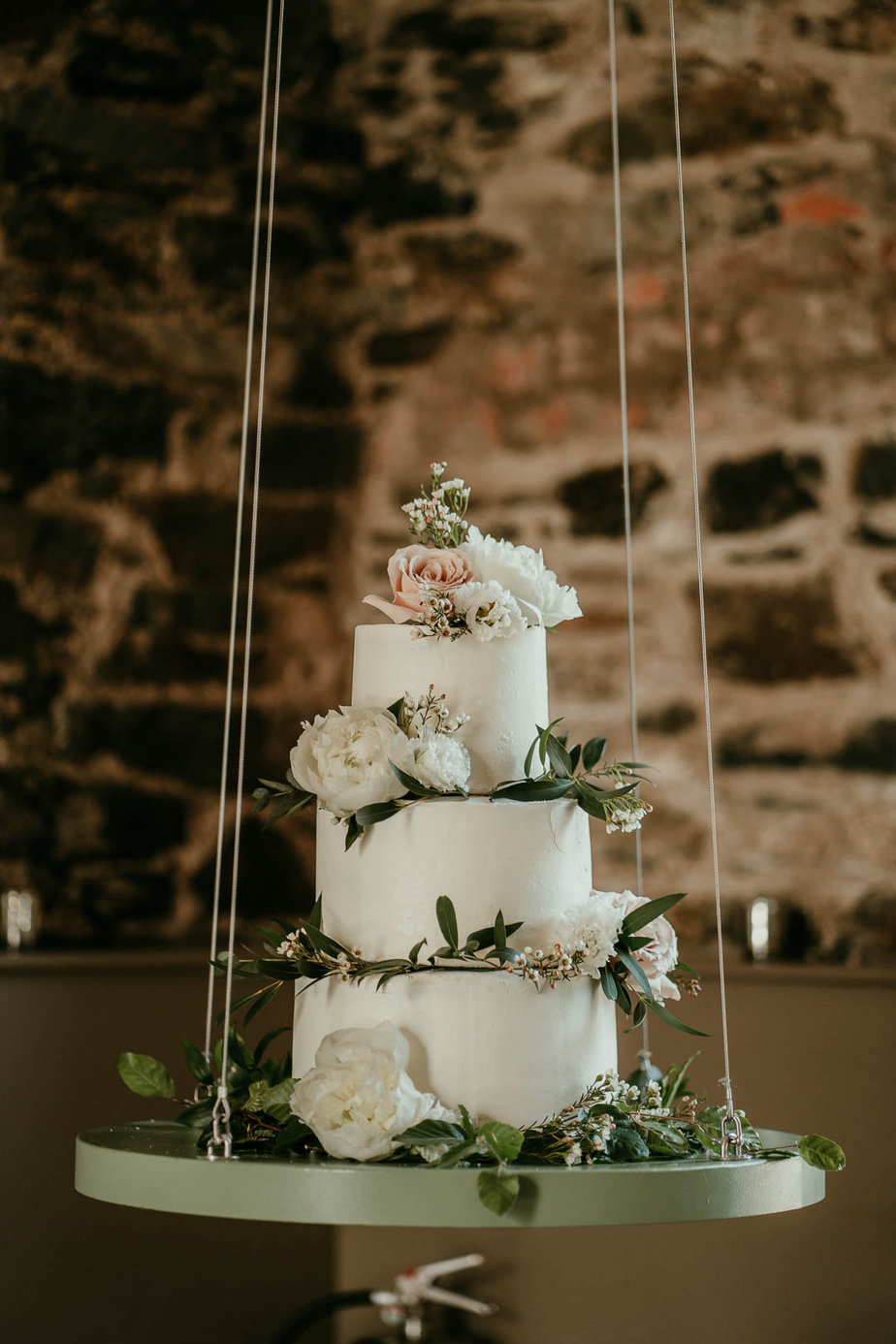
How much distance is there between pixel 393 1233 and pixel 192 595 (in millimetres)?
1354

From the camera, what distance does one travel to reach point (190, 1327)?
281 centimetres

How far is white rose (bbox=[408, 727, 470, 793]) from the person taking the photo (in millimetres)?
1522

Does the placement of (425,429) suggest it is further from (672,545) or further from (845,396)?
(845,396)

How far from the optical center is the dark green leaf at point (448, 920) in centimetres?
148

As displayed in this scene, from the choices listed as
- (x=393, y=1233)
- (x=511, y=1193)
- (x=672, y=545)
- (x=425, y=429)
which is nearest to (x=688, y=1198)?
(x=511, y=1193)

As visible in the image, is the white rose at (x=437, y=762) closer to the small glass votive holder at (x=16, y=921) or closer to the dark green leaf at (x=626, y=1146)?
the dark green leaf at (x=626, y=1146)

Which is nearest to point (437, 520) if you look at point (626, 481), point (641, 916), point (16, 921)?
point (626, 481)

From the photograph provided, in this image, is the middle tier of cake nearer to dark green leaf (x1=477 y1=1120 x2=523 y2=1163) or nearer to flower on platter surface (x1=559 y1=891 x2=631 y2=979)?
flower on platter surface (x1=559 y1=891 x2=631 y2=979)

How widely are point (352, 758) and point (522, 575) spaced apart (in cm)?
31

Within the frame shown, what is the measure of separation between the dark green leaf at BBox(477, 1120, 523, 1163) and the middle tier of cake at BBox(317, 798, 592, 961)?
0.78 ft

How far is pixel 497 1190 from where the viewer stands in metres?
1.25

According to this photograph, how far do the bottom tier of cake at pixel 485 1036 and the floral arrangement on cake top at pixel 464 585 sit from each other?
14.8 inches

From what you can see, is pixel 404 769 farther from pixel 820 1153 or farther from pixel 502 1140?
pixel 820 1153

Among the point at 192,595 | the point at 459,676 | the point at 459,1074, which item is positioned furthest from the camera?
the point at 192,595
